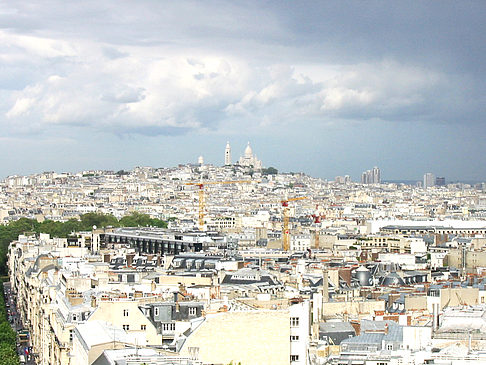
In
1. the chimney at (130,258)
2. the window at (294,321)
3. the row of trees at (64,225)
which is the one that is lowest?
Answer: the window at (294,321)

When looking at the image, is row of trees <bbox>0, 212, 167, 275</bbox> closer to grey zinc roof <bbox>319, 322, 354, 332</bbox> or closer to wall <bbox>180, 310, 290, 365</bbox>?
grey zinc roof <bbox>319, 322, 354, 332</bbox>

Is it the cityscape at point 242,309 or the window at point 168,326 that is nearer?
the cityscape at point 242,309

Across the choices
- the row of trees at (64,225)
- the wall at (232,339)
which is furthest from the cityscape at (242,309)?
the row of trees at (64,225)

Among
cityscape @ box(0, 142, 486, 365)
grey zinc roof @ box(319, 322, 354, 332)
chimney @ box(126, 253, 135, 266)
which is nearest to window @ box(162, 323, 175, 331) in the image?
cityscape @ box(0, 142, 486, 365)

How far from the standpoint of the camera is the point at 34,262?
58688mm

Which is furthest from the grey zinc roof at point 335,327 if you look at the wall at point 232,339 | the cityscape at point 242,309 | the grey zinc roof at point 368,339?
the wall at point 232,339

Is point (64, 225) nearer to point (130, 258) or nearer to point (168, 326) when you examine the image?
point (130, 258)

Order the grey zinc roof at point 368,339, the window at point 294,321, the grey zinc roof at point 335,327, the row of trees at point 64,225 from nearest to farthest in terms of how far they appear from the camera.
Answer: the window at point 294,321
the grey zinc roof at point 368,339
the grey zinc roof at point 335,327
the row of trees at point 64,225

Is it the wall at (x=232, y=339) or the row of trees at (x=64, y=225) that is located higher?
the row of trees at (x=64, y=225)

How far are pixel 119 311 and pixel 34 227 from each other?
318 ft

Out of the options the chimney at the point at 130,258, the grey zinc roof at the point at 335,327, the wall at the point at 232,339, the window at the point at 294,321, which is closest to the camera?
the wall at the point at 232,339

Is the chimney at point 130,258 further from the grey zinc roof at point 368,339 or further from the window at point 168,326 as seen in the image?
the grey zinc roof at point 368,339

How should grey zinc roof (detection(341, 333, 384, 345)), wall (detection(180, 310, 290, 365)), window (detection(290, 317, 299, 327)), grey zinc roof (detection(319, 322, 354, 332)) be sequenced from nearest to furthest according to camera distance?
wall (detection(180, 310, 290, 365)), window (detection(290, 317, 299, 327)), grey zinc roof (detection(341, 333, 384, 345)), grey zinc roof (detection(319, 322, 354, 332))

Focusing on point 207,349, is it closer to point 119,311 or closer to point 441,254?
point 119,311
